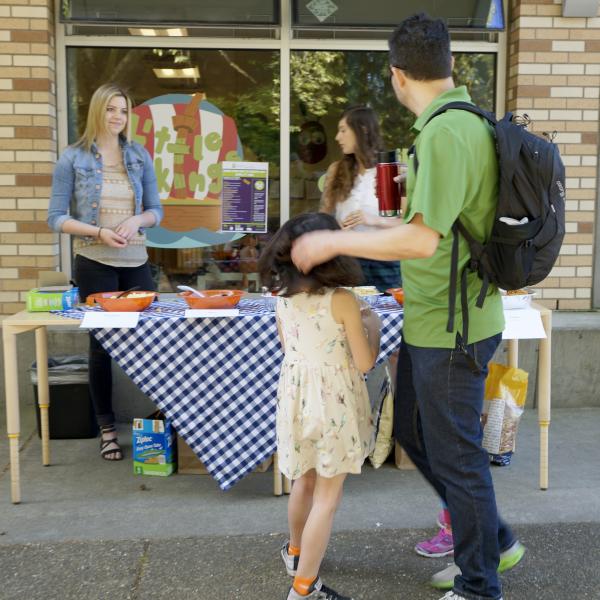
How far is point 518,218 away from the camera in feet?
8.38

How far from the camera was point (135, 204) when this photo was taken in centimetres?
462

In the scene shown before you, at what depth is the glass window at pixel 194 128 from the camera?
18.9ft

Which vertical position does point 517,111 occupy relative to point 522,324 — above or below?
above

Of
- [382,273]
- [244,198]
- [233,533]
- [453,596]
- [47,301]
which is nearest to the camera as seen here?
[453,596]

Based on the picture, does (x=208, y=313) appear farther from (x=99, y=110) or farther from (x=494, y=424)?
(x=494, y=424)

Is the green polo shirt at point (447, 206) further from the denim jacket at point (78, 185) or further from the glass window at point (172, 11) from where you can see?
the glass window at point (172, 11)

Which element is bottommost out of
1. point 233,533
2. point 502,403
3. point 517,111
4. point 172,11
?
point 233,533

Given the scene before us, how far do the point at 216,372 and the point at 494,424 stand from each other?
4.92 ft

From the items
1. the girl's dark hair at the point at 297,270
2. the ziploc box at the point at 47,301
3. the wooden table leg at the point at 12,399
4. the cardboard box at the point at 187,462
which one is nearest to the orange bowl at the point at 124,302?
the ziploc box at the point at 47,301

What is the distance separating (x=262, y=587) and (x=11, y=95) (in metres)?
3.77

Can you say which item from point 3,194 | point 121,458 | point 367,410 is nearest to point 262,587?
point 367,410

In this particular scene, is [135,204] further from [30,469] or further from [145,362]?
[30,469]

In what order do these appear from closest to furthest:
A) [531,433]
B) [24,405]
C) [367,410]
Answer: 1. [367,410]
2. [531,433]
3. [24,405]

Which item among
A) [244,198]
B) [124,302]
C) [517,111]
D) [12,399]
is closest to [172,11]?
[244,198]
